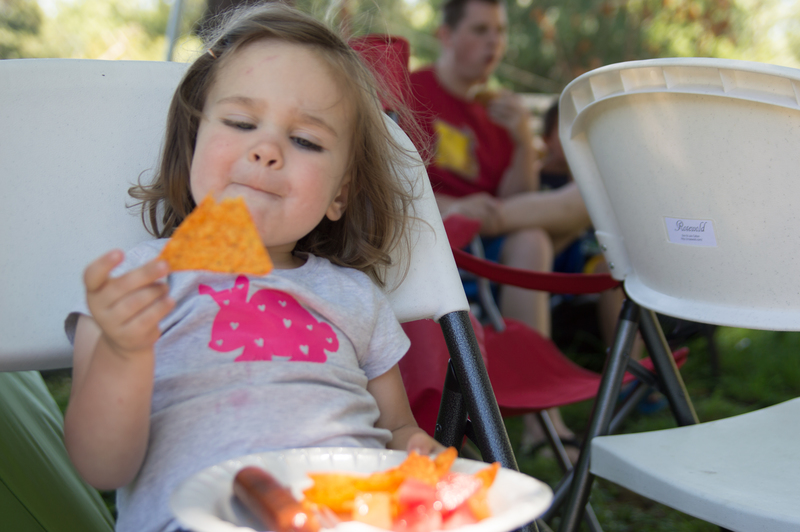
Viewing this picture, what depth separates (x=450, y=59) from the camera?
317cm

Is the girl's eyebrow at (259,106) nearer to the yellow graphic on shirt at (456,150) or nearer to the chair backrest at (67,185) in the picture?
the chair backrest at (67,185)

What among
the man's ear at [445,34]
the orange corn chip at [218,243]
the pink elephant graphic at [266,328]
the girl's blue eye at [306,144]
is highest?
the girl's blue eye at [306,144]

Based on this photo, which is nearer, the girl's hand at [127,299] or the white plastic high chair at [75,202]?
the girl's hand at [127,299]

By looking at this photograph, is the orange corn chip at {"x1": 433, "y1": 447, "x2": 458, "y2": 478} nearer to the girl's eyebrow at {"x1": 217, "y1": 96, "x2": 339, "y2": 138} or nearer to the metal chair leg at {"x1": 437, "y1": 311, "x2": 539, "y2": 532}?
the metal chair leg at {"x1": 437, "y1": 311, "x2": 539, "y2": 532}

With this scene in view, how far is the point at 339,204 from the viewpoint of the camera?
1.23 meters

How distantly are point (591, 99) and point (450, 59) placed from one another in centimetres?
211

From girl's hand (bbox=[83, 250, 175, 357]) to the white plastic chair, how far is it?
75 cm

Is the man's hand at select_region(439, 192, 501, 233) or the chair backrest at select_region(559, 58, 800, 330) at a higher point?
the chair backrest at select_region(559, 58, 800, 330)

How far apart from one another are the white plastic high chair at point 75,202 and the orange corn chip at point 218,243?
0.38 metres

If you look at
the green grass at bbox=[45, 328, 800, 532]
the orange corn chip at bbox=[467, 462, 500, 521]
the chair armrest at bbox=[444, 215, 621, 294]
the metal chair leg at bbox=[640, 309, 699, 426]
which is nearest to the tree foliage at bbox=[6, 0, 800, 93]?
the green grass at bbox=[45, 328, 800, 532]

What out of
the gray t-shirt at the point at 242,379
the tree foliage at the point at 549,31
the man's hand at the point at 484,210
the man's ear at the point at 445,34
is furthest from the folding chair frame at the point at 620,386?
the tree foliage at the point at 549,31

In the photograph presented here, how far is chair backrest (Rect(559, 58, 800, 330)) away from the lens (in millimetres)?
944

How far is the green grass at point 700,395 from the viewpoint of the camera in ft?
6.68

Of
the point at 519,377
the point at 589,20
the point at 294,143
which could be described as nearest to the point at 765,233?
the point at 294,143
